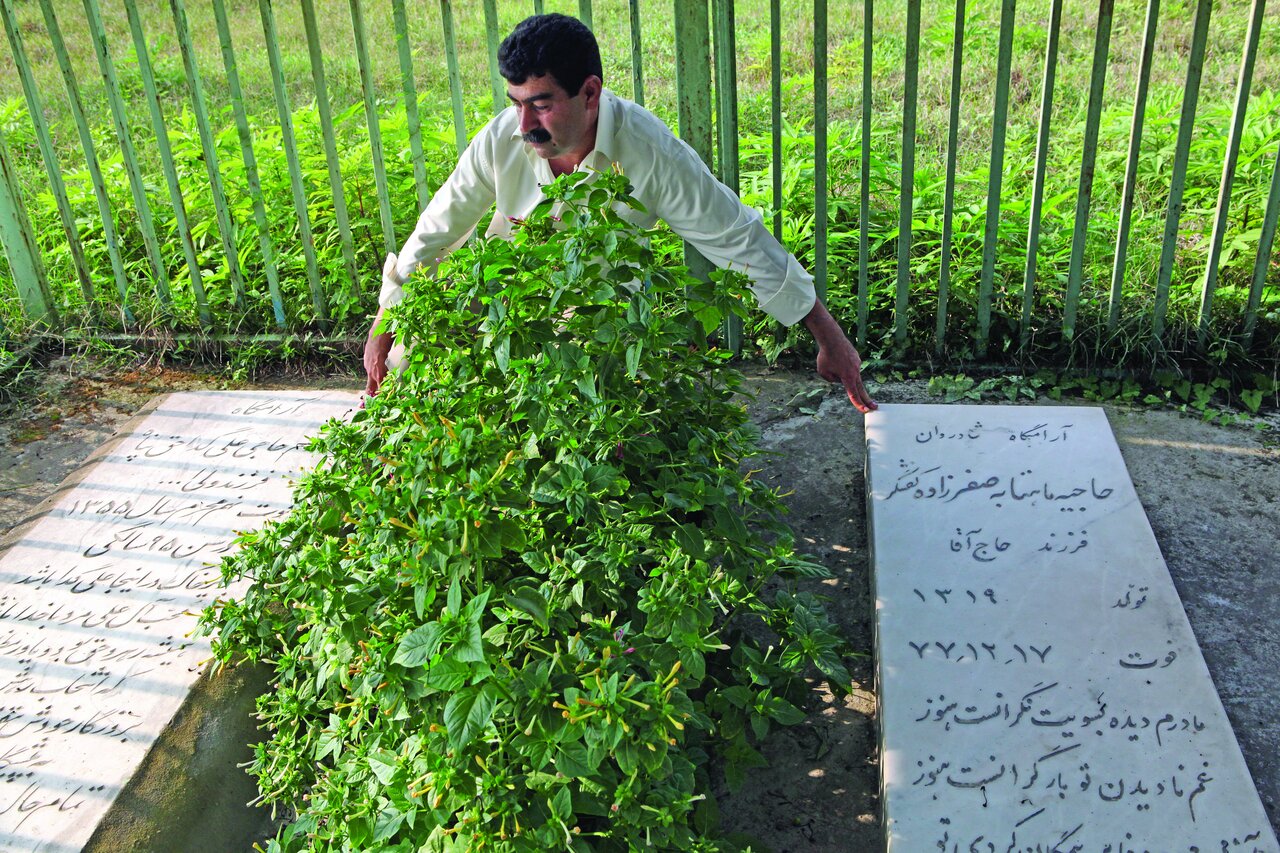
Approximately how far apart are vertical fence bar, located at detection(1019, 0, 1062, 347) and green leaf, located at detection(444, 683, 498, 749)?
247 cm

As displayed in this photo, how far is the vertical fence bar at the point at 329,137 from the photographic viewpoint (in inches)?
134

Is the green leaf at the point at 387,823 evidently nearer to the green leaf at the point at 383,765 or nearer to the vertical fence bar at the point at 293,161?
the green leaf at the point at 383,765

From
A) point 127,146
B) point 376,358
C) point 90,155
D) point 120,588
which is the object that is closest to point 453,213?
point 376,358

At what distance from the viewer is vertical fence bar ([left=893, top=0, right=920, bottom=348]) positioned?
319 centimetres

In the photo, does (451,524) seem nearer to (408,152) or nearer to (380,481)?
(380,481)

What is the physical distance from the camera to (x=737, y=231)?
8.29ft

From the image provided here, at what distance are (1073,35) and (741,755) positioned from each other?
17.6 ft

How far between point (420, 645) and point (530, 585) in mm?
246

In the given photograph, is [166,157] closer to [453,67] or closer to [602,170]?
[453,67]

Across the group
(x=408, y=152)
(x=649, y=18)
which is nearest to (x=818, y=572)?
(x=408, y=152)

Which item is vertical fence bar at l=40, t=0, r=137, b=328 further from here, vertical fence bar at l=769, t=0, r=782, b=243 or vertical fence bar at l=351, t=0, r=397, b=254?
vertical fence bar at l=769, t=0, r=782, b=243

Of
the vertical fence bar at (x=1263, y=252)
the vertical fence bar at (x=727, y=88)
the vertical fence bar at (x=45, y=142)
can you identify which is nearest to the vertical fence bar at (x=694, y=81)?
the vertical fence bar at (x=727, y=88)

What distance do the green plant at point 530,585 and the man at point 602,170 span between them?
367mm

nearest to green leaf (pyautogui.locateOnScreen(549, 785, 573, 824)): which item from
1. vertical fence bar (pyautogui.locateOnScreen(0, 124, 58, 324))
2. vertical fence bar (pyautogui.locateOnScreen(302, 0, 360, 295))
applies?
vertical fence bar (pyautogui.locateOnScreen(302, 0, 360, 295))
